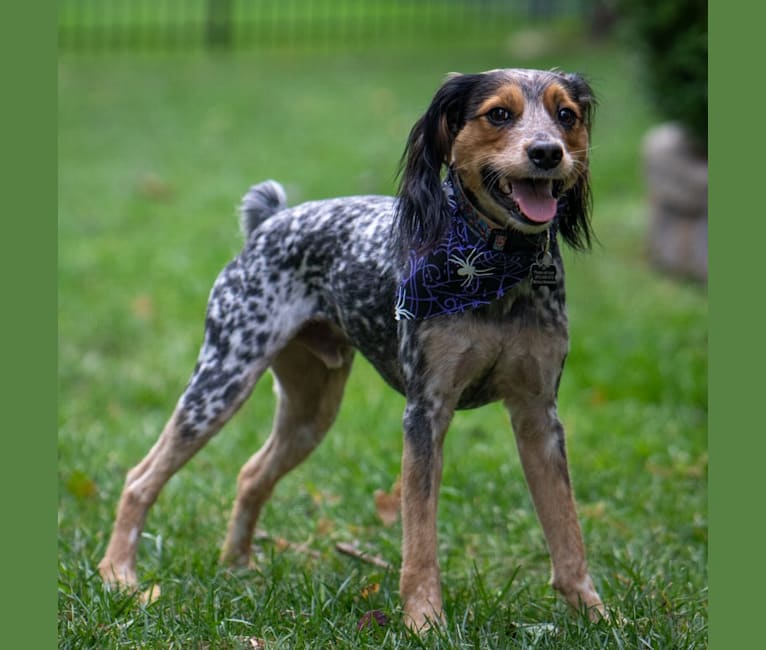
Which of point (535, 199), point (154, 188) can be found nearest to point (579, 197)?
point (535, 199)

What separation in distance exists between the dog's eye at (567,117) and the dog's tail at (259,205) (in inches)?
71.3

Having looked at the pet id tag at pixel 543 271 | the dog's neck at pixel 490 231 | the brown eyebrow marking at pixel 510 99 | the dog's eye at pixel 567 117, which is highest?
the brown eyebrow marking at pixel 510 99

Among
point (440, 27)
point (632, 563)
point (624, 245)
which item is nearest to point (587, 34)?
point (440, 27)

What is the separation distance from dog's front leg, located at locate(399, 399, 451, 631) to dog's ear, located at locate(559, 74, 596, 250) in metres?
0.81

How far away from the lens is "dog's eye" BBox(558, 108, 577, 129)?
4434mm

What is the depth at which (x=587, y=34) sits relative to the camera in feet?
68.1

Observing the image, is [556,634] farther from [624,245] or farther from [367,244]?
[624,245]

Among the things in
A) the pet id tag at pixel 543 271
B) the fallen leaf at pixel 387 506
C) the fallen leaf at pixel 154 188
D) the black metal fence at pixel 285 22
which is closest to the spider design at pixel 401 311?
the pet id tag at pixel 543 271

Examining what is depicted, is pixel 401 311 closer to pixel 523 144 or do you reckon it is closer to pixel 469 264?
pixel 469 264

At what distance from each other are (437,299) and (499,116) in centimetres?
71

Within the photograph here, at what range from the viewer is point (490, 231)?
4652 millimetres

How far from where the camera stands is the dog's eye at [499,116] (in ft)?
14.4

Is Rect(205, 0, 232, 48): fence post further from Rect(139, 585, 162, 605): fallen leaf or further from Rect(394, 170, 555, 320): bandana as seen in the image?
Rect(394, 170, 555, 320): bandana

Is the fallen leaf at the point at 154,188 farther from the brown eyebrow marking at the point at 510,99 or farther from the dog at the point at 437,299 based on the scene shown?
the brown eyebrow marking at the point at 510,99
